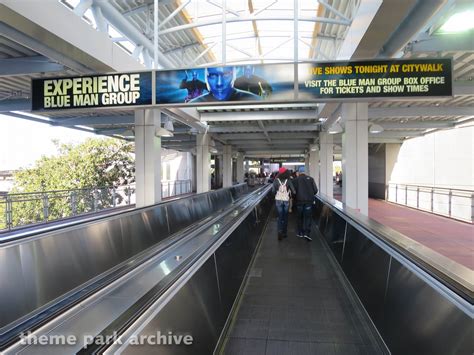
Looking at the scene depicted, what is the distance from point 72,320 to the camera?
7.76 ft

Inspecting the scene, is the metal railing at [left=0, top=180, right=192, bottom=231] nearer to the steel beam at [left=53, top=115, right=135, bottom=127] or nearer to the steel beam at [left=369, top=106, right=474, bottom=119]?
the steel beam at [left=53, top=115, right=135, bottom=127]

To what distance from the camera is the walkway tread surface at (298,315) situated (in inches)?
128

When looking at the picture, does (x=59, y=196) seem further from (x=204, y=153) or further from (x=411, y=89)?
(x=411, y=89)

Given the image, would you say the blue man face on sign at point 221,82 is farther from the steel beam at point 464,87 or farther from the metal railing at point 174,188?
the metal railing at point 174,188

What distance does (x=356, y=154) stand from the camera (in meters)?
9.58

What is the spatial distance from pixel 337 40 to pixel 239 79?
575 cm

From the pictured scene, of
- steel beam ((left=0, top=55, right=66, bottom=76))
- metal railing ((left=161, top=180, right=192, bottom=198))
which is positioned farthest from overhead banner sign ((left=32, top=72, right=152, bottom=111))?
metal railing ((left=161, top=180, right=192, bottom=198))

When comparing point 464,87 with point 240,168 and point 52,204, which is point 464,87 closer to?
point 52,204

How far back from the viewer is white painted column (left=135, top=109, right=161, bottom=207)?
Answer: 1047 centimetres

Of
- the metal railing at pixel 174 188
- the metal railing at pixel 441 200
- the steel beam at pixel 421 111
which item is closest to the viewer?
the steel beam at pixel 421 111

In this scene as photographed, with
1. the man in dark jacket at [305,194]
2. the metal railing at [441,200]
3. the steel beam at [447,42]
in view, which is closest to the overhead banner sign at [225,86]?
the steel beam at [447,42]

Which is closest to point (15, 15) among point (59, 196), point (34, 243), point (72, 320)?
point (34, 243)

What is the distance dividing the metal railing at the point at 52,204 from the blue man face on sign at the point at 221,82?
7177 millimetres

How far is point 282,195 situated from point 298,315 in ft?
15.5
